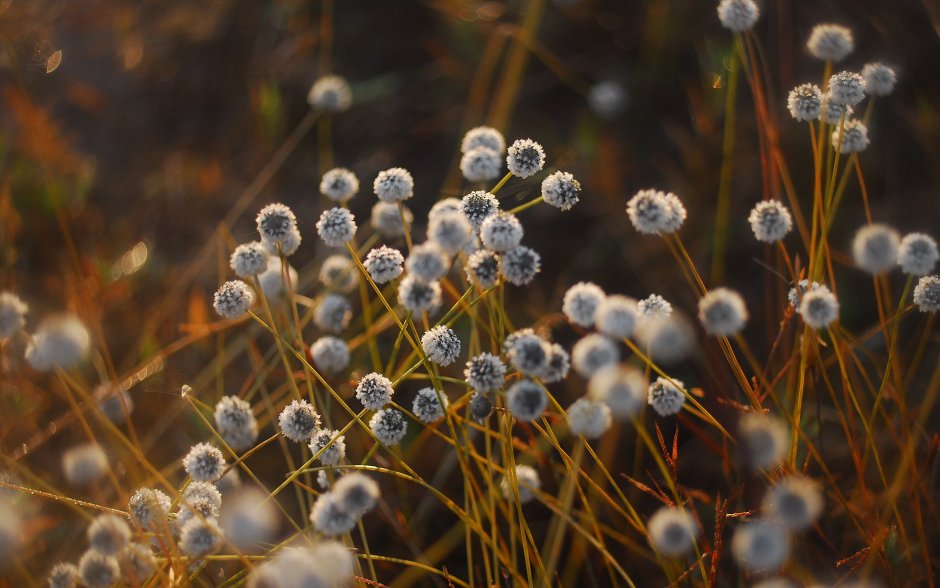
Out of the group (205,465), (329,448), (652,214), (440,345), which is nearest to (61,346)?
(205,465)

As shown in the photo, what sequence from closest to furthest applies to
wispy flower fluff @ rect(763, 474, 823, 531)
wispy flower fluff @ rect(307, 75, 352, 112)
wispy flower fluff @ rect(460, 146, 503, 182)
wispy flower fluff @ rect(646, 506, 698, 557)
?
wispy flower fluff @ rect(763, 474, 823, 531) → wispy flower fluff @ rect(646, 506, 698, 557) → wispy flower fluff @ rect(460, 146, 503, 182) → wispy flower fluff @ rect(307, 75, 352, 112)

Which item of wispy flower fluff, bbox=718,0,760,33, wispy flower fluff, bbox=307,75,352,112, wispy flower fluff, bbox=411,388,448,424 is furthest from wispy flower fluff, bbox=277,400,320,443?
wispy flower fluff, bbox=307,75,352,112

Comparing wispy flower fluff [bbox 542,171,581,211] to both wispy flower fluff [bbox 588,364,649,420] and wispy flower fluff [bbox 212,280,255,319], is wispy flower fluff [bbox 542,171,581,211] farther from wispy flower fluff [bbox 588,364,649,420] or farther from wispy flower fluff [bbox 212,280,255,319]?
wispy flower fluff [bbox 212,280,255,319]

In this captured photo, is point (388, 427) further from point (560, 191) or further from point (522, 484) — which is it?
point (560, 191)

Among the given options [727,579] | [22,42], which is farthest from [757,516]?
[22,42]

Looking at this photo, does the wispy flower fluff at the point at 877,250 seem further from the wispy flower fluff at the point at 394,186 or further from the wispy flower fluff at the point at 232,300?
the wispy flower fluff at the point at 232,300

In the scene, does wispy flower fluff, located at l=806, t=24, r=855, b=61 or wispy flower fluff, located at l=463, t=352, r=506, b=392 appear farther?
wispy flower fluff, located at l=806, t=24, r=855, b=61

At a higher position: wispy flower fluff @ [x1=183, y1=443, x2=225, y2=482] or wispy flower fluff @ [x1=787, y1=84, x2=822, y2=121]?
wispy flower fluff @ [x1=787, y1=84, x2=822, y2=121]
